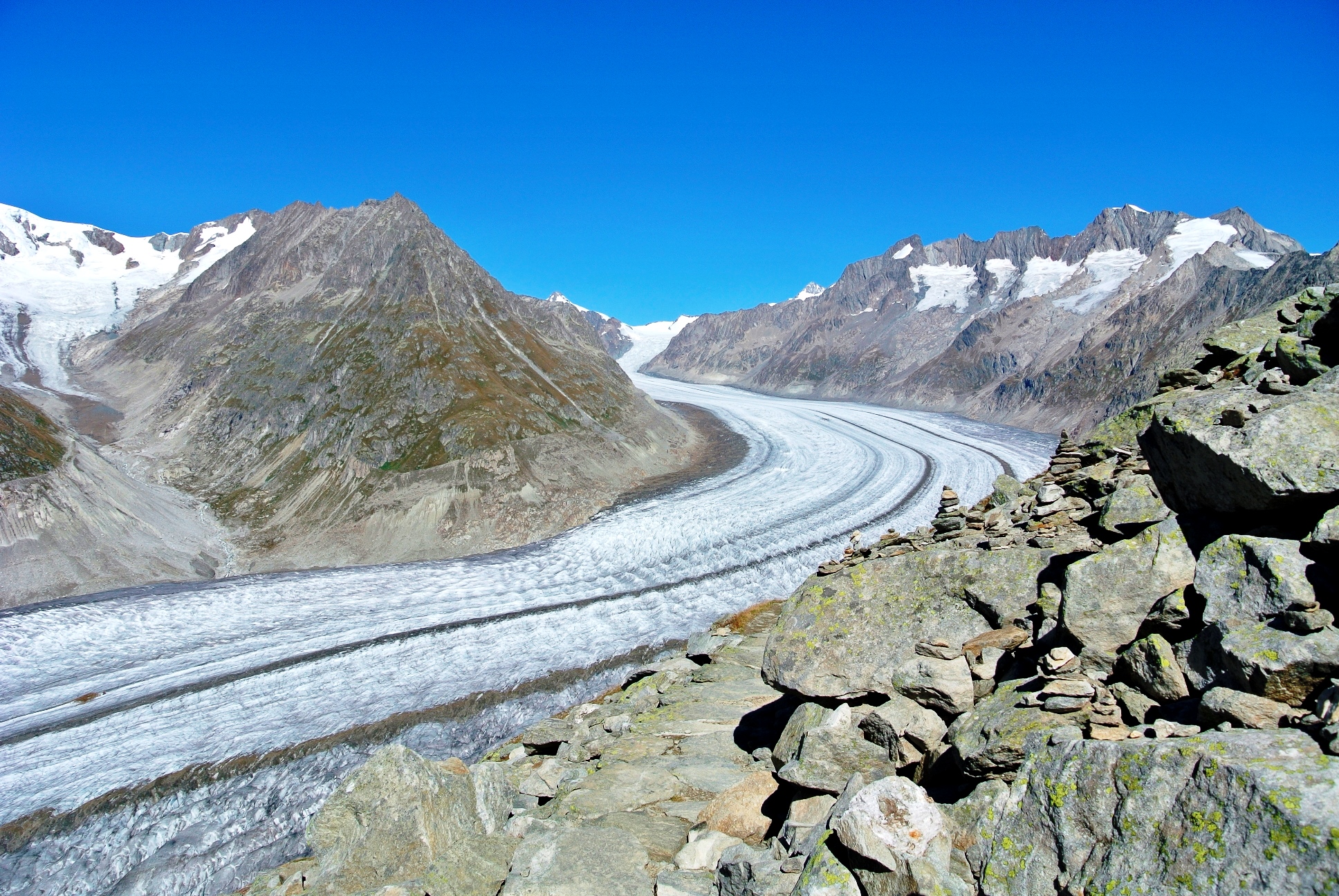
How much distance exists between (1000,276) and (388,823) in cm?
18531

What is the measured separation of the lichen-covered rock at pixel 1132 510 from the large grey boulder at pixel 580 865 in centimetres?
721

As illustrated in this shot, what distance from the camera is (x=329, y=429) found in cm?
4809

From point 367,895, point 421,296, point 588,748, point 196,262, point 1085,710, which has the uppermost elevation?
point 196,262

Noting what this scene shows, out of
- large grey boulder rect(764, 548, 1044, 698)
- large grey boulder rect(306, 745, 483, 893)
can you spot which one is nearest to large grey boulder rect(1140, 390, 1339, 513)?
large grey boulder rect(764, 548, 1044, 698)

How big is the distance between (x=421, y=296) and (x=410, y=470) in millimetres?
22756

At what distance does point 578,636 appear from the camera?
25.5 m

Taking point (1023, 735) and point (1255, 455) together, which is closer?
point (1023, 735)

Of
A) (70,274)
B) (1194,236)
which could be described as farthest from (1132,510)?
(70,274)

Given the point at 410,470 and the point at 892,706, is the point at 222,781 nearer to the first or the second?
the point at 892,706

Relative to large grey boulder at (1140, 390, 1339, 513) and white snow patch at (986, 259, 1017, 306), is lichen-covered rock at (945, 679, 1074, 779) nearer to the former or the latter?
large grey boulder at (1140, 390, 1339, 513)

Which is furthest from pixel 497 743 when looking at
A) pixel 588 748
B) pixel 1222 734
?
pixel 1222 734

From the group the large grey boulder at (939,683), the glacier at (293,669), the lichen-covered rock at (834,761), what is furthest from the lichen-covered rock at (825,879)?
the glacier at (293,669)

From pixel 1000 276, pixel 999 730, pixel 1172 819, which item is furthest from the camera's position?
pixel 1000 276

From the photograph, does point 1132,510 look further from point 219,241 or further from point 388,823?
point 219,241
